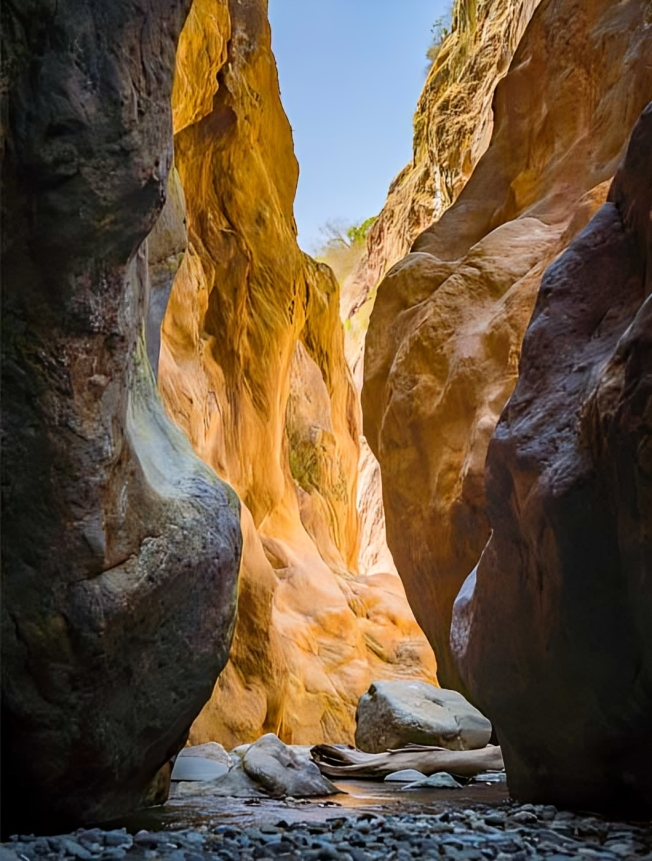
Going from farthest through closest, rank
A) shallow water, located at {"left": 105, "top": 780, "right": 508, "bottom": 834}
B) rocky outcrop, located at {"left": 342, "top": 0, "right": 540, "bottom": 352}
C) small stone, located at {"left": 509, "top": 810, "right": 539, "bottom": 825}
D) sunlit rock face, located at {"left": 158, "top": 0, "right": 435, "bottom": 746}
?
rocky outcrop, located at {"left": 342, "top": 0, "right": 540, "bottom": 352} < sunlit rock face, located at {"left": 158, "top": 0, "right": 435, "bottom": 746} < shallow water, located at {"left": 105, "top": 780, "right": 508, "bottom": 834} < small stone, located at {"left": 509, "top": 810, "right": 539, "bottom": 825}

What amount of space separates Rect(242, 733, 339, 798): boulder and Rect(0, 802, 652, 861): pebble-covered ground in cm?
213

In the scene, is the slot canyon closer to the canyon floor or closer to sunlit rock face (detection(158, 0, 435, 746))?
the canyon floor

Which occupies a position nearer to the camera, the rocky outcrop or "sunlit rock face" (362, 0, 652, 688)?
"sunlit rock face" (362, 0, 652, 688)

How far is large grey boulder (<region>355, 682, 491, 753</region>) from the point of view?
9422 mm

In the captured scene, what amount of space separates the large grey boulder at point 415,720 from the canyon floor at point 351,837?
4.34 meters

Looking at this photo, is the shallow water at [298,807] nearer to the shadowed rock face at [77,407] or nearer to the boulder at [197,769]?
the shadowed rock face at [77,407]

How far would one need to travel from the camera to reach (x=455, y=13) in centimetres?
1972

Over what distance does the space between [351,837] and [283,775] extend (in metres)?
2.98

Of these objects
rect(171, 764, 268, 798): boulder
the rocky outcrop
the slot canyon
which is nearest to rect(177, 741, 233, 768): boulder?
the slot canyon

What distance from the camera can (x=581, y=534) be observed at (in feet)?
14.3

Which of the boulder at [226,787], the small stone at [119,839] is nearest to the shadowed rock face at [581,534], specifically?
the boulder at [226,787]

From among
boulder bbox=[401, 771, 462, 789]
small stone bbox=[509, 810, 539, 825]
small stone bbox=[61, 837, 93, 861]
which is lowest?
small stone bbox=[61, 837, 93, 861]

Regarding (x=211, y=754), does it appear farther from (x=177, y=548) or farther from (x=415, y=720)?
(x=177, y=548)

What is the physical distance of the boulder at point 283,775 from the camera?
21.2ft
